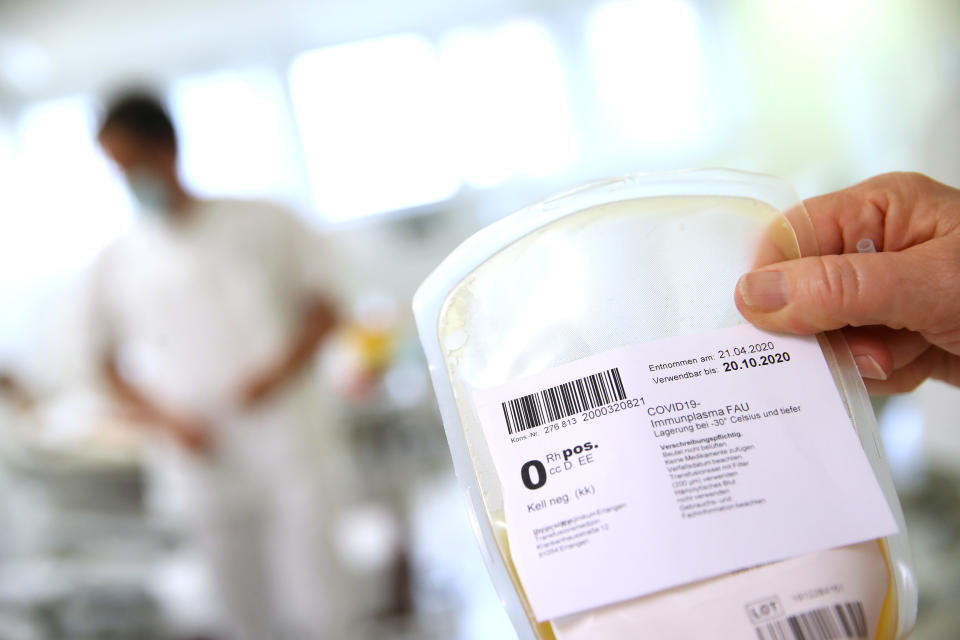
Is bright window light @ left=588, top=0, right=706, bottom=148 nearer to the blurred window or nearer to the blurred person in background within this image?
the blurred window

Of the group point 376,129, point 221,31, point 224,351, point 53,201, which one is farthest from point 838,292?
point 221,31

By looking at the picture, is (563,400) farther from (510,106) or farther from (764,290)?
(510,106)

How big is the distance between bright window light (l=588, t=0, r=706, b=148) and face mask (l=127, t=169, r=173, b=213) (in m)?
2.97

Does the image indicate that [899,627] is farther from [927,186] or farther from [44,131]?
[44,131]

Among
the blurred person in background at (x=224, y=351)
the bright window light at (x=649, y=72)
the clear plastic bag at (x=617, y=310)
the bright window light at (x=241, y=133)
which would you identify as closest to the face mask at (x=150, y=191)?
the blurred person in background at (x=224, y=351)

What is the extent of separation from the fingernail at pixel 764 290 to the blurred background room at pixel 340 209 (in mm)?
143

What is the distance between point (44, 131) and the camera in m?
3.76

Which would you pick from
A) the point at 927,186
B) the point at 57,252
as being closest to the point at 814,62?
the point at 927,186

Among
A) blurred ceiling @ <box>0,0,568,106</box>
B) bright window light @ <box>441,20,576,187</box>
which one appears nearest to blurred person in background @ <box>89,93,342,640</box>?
bright window light @ <box>441,20,576,187</box>

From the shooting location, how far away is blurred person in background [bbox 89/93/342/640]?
4.46 feet

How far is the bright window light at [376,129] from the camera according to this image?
3740mm

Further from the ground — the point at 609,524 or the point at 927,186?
the point at 927,186

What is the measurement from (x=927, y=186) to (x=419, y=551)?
1901 millimetres

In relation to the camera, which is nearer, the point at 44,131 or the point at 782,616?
the point at 782,616
